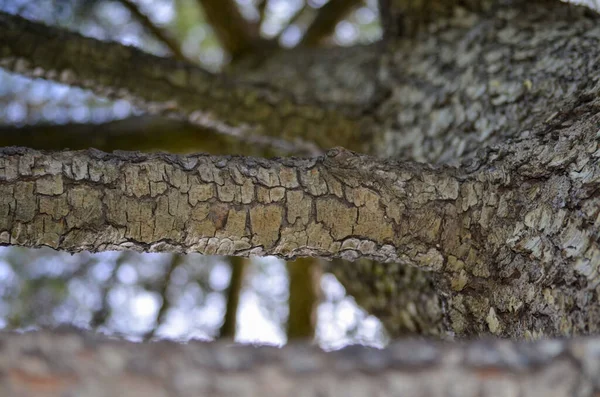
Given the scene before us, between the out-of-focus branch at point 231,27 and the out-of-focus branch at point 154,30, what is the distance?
0.19 meters

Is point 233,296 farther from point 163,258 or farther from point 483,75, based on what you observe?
point 483,75

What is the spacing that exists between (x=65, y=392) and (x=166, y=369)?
0.09 m

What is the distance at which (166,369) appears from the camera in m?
0.54

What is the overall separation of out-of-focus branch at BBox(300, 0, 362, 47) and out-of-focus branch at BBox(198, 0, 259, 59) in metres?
0.26

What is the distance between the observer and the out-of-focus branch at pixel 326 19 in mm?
2625

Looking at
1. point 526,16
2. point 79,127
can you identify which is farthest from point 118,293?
point 526,16

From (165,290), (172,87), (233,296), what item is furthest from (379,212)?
(165,290)

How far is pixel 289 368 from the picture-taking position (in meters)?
0.56

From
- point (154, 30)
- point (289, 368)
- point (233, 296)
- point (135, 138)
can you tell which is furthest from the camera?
point (233, 296)

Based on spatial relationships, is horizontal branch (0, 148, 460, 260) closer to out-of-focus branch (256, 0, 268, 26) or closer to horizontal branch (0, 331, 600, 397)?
horizontal branch (0, 331, 600, 397)

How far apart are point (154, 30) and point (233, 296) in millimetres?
1201

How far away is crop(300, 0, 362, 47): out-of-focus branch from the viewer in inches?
103

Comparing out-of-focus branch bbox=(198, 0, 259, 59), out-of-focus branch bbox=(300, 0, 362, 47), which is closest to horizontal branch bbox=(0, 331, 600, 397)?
out-of-focus branch bbox=(198, 0, 259, 59)

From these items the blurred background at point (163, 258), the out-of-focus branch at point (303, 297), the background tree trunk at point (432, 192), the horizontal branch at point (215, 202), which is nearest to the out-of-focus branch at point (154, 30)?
the blurred background at point (163, 258)
